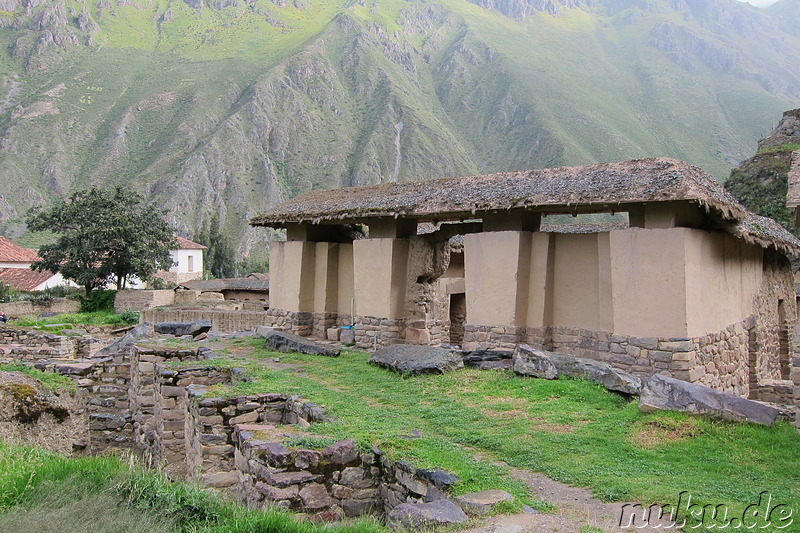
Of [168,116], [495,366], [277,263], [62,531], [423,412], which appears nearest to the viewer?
[62,531]

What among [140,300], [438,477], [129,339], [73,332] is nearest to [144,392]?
[129,339]

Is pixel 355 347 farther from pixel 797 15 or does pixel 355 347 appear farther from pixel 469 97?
pixel 797 15

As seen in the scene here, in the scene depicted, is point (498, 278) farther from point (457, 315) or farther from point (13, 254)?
point (13, 254)

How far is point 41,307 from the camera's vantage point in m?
34.0

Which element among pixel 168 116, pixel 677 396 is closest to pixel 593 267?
pixel 677 396

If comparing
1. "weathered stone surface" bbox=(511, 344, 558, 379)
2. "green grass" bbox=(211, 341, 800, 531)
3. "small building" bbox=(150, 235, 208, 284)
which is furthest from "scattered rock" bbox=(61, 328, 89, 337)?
"small building" bbox=(150, 235, 208, 284)

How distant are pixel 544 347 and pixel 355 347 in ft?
16.0

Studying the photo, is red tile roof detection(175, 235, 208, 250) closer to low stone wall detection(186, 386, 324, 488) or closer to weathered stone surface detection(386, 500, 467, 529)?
low stone wall detection(186, 386, 324, 488)

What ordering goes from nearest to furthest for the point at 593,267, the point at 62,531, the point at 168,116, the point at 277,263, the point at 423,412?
the point at 62,531
the point at 423,412
the point at 593,267
the point at 277,263
the point at 168,116

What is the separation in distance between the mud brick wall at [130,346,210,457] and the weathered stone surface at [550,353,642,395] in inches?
286

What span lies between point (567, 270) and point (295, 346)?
6334 millimetres

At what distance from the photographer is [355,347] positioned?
16.1 m

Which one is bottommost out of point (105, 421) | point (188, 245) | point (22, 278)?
point (105, 421)

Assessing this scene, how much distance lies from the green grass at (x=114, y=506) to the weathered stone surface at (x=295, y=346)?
26.8ft
